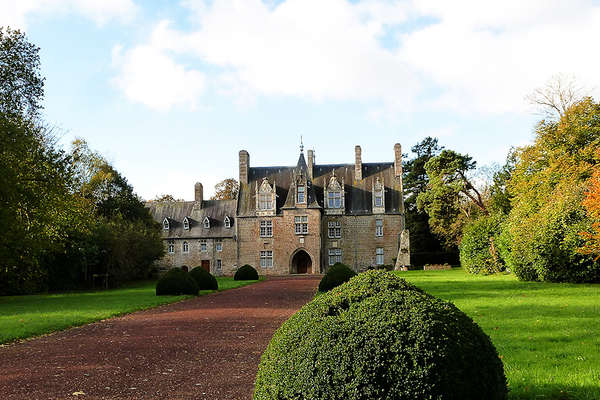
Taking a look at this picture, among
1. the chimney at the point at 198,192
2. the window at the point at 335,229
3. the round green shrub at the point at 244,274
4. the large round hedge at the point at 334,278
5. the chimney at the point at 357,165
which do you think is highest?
the chimney at the point at 357,165

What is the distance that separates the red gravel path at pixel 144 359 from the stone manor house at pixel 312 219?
103 feet

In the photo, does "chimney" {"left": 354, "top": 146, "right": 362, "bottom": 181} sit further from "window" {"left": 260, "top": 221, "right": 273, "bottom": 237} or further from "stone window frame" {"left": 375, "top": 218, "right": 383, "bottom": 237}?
"window" {"left": 260, "top": 221, "right": 273, "bottom": 237}

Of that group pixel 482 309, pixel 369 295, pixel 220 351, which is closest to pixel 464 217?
pixel 482 309

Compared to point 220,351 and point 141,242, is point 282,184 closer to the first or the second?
point 141,242

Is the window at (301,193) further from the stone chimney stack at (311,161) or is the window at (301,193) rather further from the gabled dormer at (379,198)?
the gabled dormer at (379,198)

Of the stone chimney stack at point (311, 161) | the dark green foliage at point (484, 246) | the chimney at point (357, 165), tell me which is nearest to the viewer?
the dark green foliage at point (484, 246)

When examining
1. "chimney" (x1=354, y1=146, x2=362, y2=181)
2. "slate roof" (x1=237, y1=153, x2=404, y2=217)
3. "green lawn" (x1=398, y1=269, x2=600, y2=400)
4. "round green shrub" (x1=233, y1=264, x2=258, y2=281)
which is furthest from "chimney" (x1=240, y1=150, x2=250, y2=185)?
"green lawn" (x1=398, y1=269, x2=600, y2=400)

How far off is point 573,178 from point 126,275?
2619 centimetres

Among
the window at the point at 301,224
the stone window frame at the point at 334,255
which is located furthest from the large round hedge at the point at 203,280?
the stone window frame at the point at 334,255

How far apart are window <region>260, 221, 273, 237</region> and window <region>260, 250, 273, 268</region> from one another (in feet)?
4.95

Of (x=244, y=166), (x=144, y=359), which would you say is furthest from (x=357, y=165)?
(x=144, y=359)

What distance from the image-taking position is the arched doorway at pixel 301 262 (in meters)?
46.2

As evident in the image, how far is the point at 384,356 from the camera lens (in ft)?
11.9

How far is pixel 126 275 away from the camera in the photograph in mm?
33156
